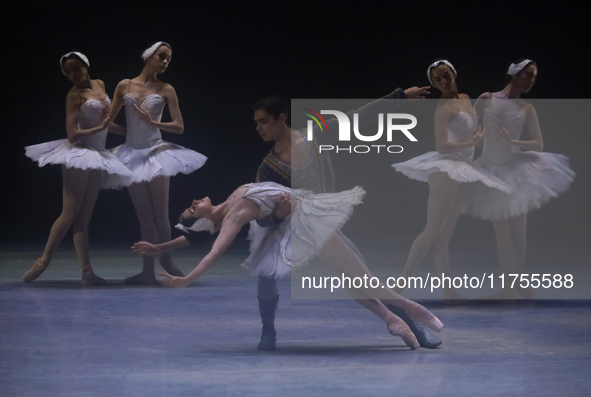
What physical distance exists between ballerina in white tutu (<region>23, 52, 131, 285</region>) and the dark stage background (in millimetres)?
2573

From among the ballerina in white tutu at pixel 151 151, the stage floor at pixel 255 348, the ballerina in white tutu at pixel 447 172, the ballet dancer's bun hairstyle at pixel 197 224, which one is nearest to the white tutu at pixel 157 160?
the ballerina in white tutu at pixel 151 151

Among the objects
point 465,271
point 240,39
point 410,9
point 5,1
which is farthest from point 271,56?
point 465,271

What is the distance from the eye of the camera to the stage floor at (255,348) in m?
2.39

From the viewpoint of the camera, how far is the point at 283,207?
282 centimetres

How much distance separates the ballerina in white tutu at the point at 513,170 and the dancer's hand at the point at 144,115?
1.85 m

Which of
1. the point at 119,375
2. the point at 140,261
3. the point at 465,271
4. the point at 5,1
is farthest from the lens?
the point at 5,1

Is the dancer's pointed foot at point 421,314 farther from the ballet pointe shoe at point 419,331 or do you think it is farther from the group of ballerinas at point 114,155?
the group of ballerinas at point 114,155

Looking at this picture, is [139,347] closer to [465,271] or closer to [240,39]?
[465,271]

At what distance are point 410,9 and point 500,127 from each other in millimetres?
3318

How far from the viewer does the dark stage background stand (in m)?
7.20

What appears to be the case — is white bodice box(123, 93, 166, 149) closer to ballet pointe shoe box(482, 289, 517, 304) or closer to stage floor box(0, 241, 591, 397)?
stage floor box(0, 241, 591, 397)

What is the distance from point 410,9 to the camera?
7.21 meters

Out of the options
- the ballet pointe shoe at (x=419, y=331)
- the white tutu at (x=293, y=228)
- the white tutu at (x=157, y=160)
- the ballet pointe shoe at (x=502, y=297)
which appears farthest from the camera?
the white tutu at (x=157, y=160)

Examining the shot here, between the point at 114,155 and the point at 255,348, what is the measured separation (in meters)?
2.15
